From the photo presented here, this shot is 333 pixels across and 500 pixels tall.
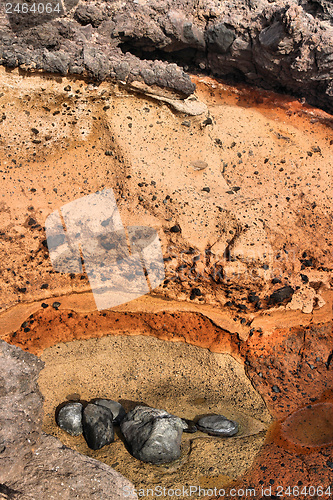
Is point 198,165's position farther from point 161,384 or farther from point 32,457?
point 32,457

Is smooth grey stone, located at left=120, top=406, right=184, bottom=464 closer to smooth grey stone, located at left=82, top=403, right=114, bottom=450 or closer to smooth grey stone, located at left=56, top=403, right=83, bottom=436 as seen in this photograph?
smooth grey stone, located at left=82, top=403, right=114, bottom=450

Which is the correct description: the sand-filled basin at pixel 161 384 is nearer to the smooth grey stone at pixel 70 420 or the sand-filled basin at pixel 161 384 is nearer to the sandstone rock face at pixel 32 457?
the smooth grey stone at pixel 70 420

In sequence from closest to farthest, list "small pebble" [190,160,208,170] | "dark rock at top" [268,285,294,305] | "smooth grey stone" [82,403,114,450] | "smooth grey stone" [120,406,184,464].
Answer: "smooth grey stone" [120,406,184,464]
"smooth grey stone" [82,403,114,450]
"dark rock at top" [268,285,294,305]
"small pebble" [190,160,208,170]

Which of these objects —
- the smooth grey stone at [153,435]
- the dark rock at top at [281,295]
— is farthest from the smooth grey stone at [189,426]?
the dark rock at top at [281,295]

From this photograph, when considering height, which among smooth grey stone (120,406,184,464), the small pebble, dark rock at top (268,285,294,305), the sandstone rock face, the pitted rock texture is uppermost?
the pitted rock texture

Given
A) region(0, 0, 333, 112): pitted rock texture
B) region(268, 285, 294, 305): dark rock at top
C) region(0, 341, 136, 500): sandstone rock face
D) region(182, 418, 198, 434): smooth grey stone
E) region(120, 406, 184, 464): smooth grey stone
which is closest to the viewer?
region(0, 341, 136, 500): sandstone rock face

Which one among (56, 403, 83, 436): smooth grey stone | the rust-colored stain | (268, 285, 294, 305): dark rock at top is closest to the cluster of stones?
(56, 403, 83, 436): smooth grey stone

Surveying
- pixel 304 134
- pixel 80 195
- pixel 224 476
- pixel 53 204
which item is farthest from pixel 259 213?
pixel 224 476

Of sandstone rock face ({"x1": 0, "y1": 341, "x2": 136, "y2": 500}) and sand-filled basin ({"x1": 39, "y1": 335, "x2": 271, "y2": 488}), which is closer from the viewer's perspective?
sandstone rock face ({"x1": 0, "y1": 341, "x2": 136, "y2": 500})
